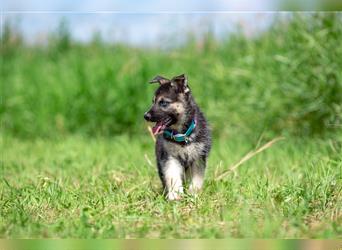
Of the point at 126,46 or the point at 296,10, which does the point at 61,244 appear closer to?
the point at 296,10

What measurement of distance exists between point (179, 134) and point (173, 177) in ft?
1.32

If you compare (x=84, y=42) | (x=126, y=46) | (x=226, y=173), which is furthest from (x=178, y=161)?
(x=84, y=42)

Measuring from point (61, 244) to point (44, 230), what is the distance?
12.4 inches

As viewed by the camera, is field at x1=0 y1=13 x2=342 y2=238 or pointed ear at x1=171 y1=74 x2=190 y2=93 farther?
pointed ear at x1=171 y1=74 x2=190 y2=93

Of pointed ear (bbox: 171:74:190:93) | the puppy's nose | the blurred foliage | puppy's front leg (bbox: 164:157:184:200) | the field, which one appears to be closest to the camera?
the field

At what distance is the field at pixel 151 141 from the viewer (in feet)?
16.5

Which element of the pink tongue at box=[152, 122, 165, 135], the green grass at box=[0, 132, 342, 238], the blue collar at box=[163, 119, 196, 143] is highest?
the pink tongue at box=[152, 122, 165, 135]

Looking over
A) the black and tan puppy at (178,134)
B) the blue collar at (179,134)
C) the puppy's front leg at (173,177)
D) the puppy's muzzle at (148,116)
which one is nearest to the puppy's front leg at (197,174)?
the black and tan puppy at (178,134)

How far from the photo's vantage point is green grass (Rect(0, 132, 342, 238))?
4.78m

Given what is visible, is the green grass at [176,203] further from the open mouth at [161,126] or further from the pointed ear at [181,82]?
the pointed ear at [181,82]

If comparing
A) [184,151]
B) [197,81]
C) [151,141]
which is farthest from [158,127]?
[197,81]

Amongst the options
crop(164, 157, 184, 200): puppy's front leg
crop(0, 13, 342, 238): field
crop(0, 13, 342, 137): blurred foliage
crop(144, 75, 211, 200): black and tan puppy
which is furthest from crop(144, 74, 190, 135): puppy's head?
crop(0, 13, 342, 137): blurred foliage

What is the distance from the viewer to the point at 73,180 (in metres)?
7.09

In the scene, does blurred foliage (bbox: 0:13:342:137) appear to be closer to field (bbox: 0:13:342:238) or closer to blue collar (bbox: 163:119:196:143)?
field (bbox: 0:13:342:238)
